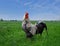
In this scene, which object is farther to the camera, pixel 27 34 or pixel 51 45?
pixel 27 34

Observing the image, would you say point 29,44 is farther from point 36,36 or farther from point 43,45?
point 36,36

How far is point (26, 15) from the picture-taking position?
12.6 metres

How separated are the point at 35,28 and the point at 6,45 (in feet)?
7.50

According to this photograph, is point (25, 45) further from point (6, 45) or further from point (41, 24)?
point (41, 24)

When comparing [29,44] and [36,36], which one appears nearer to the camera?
[29,44]

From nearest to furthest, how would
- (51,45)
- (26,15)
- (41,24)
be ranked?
(51,45)
(26,15)
(41,24)

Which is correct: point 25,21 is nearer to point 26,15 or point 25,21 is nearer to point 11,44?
point 26,15

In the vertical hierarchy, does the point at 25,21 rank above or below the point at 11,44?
above

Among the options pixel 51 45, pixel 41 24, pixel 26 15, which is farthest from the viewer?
pixel 41 24

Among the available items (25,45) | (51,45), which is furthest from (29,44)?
(51,45)

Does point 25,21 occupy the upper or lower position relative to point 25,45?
upper

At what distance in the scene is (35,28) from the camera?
13.3m

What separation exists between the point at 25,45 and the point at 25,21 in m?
1.64

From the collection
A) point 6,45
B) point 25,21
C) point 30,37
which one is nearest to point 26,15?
point 25,21
